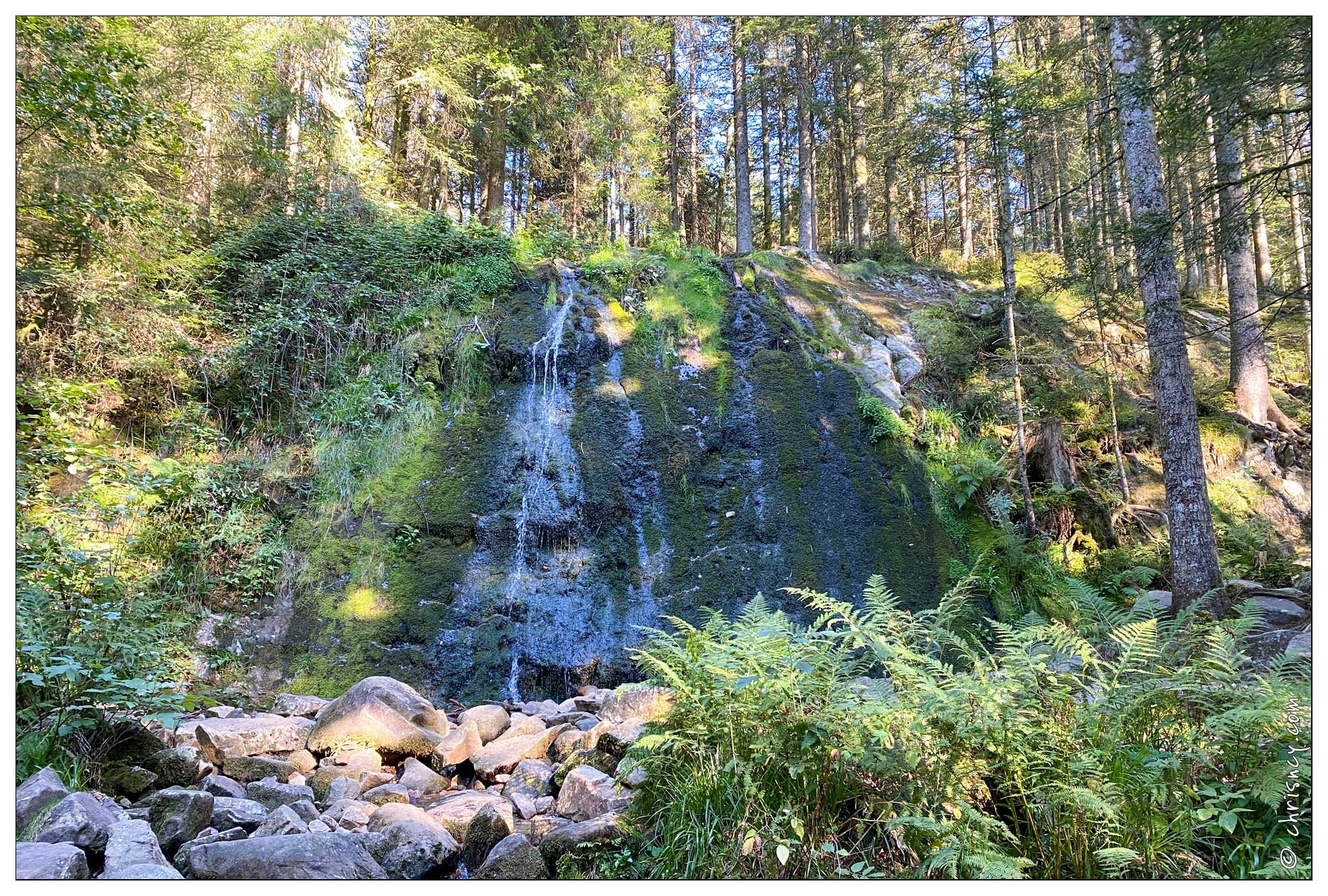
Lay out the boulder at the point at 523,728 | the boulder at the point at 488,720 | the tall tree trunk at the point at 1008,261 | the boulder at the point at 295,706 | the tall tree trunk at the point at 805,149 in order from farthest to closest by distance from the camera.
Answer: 1. the tall tree trunk at the point at 805,149
2. the tall tree trunk at the point at 1008,261
3. the boulder at the point at 295,706
4. the boulder at the point at 488,720
5. the boulder at the point at 523,728

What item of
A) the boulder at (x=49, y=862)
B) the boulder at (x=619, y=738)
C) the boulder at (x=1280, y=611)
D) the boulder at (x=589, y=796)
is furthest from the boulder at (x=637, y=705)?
the boulder at (x=1280, y=611)

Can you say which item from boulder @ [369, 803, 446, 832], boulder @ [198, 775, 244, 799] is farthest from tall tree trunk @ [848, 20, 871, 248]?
boulder @ [198, 775, 244, 799]

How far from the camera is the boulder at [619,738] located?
422 cm

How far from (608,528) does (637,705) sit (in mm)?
3273

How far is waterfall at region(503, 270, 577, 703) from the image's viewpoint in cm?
761

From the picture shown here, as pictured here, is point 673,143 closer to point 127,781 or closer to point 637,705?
point 637,705

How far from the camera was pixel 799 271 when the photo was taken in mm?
13508

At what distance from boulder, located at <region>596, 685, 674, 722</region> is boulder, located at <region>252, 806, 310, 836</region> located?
7.29ft

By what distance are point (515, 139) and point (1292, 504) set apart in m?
17.8

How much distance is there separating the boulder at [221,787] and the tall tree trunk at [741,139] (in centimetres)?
1524

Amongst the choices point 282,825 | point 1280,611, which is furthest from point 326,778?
point 1280,611

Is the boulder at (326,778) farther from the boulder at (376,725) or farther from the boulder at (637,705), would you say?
the boulder at (637,705)

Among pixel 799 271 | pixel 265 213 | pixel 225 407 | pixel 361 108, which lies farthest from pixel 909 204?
pixel 225 407

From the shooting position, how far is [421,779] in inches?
182
